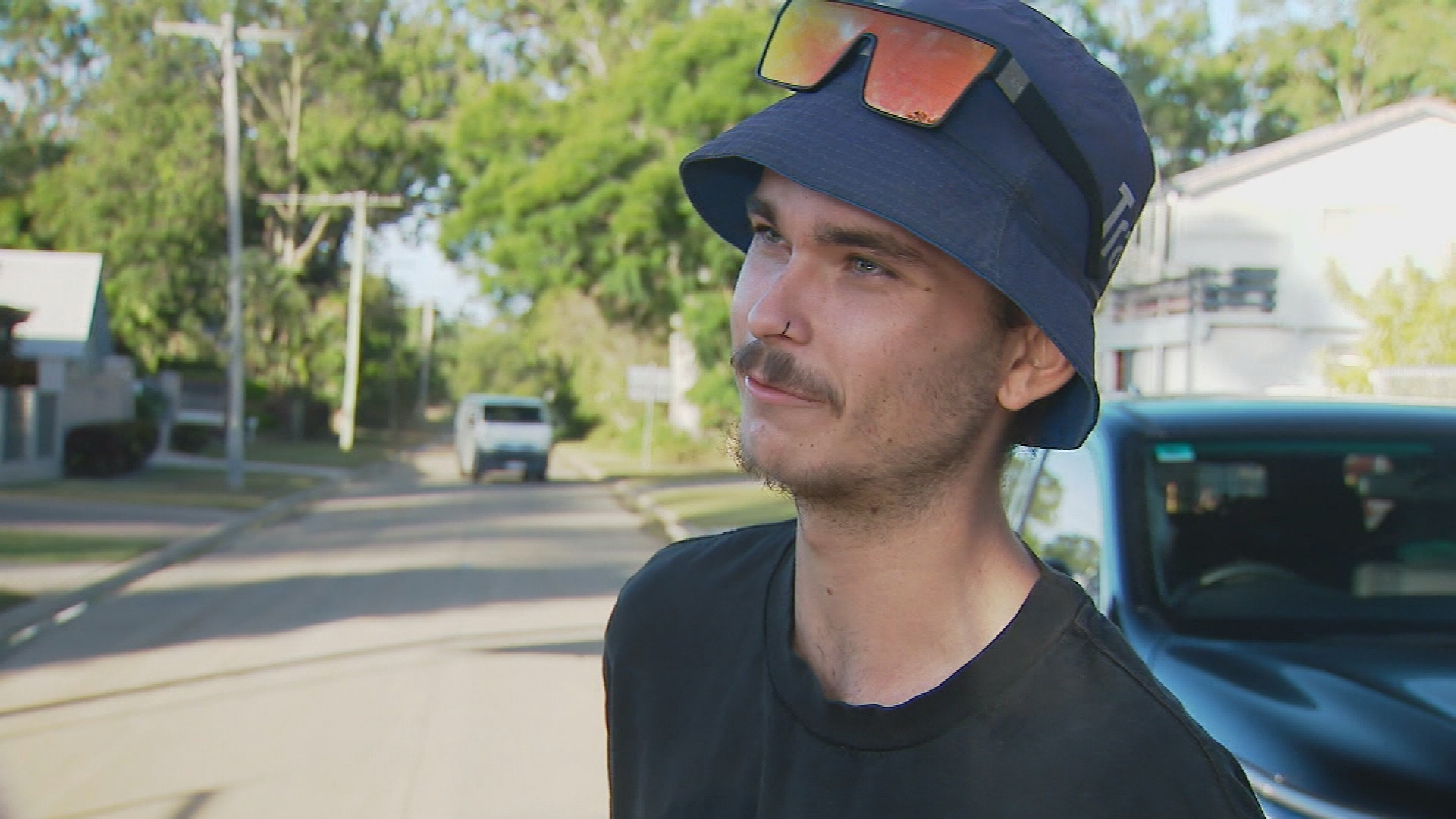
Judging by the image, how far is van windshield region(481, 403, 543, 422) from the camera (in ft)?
109

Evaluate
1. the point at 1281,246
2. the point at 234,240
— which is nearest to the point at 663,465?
the point at 234,240

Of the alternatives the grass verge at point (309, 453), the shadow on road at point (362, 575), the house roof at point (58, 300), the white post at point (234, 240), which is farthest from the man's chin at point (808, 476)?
the grass verge at point (309, 453)

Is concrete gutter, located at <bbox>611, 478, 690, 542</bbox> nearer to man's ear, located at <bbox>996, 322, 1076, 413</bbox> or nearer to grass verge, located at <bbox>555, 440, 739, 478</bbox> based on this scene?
grass verge, located at <bbox>555, 440, 739, 478</bbox>

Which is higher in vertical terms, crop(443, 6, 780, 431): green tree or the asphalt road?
crop(443, 6, 780, 431): green tree

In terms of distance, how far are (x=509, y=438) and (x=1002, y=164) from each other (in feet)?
104

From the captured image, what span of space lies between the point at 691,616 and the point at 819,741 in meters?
0.34

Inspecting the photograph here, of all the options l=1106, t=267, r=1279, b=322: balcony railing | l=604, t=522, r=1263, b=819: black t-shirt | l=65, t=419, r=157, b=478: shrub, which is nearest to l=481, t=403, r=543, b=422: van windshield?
l=65, t=419, r=157, b=478: shrub

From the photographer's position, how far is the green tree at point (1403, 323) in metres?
18.2

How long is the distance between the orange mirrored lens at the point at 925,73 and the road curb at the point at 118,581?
33.7ft

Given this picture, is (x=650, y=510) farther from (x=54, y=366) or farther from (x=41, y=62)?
(x=41, y=62)

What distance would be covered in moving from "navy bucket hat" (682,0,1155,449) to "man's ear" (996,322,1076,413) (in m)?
0.02

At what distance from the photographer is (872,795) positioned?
143 cm

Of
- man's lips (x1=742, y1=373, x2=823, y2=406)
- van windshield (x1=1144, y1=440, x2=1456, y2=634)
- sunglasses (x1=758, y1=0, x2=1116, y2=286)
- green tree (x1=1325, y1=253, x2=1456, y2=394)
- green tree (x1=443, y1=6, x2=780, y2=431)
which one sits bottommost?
van windshield (x1=1144, y1=440, x2=1456, y2=634)

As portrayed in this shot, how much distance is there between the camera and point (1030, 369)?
160cm
